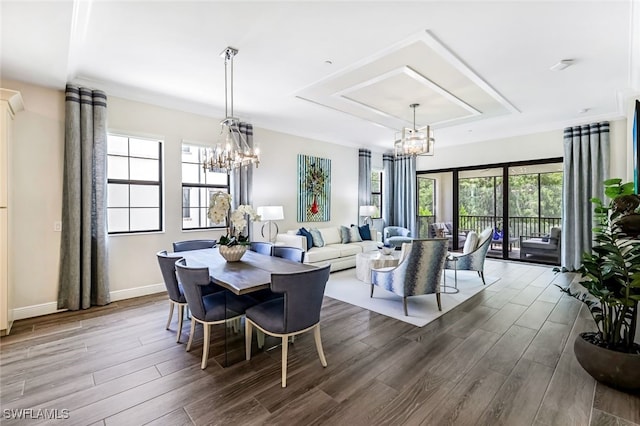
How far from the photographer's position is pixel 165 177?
14.9ft

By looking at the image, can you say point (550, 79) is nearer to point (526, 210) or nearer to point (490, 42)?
point (490, 42)

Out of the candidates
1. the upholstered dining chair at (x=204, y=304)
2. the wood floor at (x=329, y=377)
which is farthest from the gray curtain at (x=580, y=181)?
Result: the upholstered dining chair at (x=204, y=304)

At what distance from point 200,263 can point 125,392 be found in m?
1.20

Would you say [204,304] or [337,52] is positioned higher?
[337,52]

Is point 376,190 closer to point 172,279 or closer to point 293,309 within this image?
point 172,279

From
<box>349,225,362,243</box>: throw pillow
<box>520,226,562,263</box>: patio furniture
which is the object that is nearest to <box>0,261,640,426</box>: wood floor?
<box>349,225,362,243</box>: throw pillow

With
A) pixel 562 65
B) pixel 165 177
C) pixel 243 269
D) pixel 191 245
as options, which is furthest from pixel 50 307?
pixel 562 65

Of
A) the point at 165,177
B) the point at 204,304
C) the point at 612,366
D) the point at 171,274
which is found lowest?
the point at 612,366

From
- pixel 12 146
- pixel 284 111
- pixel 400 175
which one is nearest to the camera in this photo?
pixel 12 146

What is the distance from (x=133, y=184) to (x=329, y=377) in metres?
4.02

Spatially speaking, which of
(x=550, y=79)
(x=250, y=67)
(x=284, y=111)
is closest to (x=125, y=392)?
(x=250, y=67)

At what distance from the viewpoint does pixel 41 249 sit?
3600 mm

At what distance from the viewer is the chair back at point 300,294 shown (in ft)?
6.93

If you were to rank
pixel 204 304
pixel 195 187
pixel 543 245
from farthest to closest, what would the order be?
1. pixel 543 245
2. pixel 195 187
3. pixel 204 304
